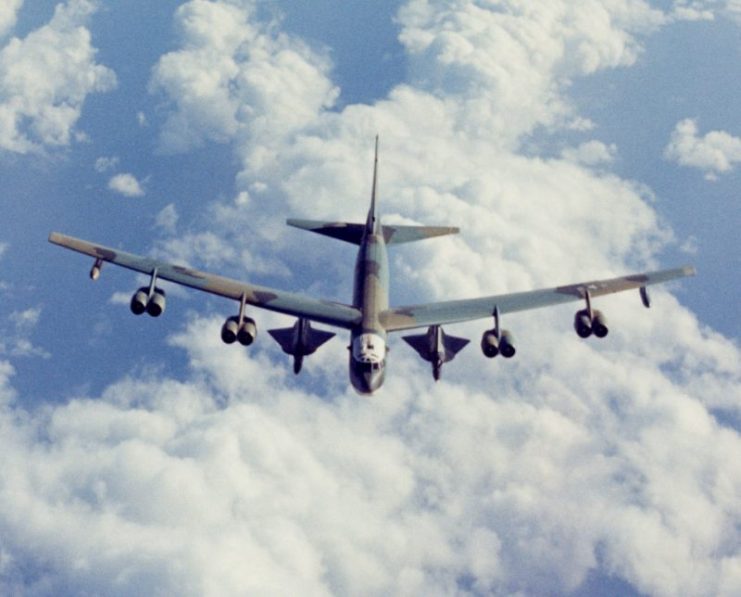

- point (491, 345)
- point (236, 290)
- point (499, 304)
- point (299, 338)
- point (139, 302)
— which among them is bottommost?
point (299, 338)

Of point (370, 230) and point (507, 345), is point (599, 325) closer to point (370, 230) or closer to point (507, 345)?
point (507, 345)

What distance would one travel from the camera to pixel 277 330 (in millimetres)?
62688

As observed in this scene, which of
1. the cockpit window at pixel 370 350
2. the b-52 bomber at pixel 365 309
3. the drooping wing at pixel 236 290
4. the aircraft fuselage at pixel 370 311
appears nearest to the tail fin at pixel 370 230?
the aircraft fuselage at pixel 370 311

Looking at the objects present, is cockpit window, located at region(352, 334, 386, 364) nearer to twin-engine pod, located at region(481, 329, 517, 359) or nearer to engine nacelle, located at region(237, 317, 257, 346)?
engine nacelle, located at region(237, 317, 257, 346)

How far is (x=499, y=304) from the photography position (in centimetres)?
6312

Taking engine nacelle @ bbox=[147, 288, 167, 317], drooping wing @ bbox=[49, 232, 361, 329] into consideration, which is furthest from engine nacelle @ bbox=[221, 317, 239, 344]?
engine nacelle @ bbox=[147, 288, 167, 317]

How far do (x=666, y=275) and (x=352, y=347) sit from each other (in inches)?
1167

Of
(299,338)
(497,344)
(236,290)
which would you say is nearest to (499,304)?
(497,344)

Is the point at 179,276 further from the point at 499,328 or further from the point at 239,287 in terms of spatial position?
the point at 499,328

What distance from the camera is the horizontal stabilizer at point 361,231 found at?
74875 millimetres

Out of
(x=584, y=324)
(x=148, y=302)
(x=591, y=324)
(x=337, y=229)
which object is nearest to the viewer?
(x=148, y=302)

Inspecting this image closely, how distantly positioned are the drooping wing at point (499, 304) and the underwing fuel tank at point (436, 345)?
5.37 ft

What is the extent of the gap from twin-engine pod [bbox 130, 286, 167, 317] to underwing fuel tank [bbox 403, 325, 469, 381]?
20649 millimetres

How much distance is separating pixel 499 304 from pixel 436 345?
651 centimetres
